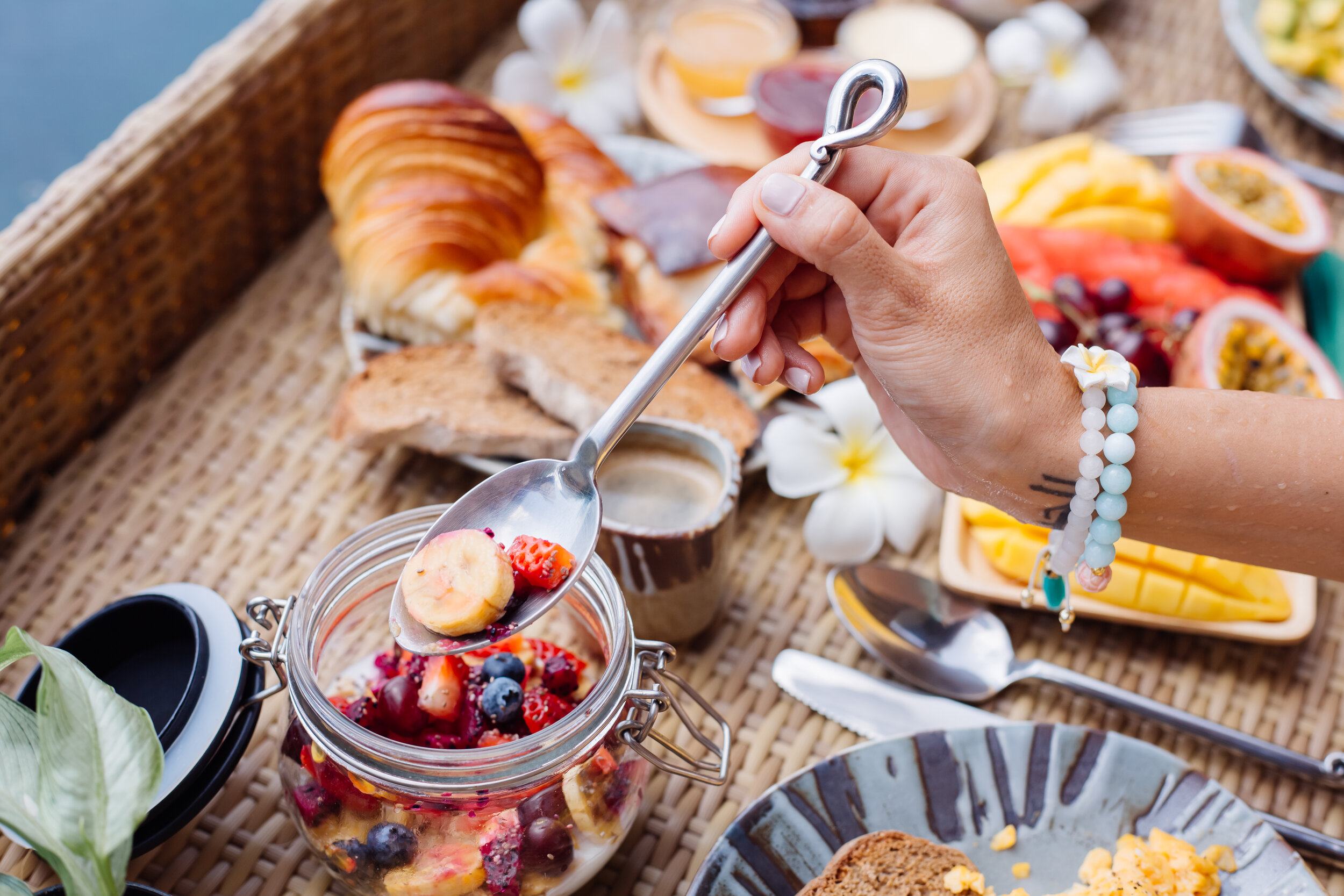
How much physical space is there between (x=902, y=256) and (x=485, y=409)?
1.97 ft

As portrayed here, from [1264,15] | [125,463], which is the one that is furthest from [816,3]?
[125,463]

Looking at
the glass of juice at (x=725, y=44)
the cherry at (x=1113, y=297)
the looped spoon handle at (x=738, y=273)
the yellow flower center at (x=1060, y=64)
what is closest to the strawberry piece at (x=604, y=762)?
the looped spoon handle at (x=738, y=273)

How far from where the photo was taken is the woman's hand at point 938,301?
81 centimetres

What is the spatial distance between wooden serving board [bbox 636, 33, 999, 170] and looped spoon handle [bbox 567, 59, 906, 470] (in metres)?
0.84


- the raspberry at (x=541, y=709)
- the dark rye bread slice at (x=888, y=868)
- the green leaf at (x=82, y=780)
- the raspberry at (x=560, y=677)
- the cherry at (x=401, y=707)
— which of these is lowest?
the dark rye bread slice at (x=888, y=868)

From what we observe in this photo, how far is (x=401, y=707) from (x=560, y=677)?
141 mm

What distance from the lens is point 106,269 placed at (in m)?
1.26

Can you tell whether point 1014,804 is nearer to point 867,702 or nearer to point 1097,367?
point 867,702

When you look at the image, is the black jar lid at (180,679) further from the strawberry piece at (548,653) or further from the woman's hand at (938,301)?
the woman's hand at (938,301)

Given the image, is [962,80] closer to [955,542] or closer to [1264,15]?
[1264,15]

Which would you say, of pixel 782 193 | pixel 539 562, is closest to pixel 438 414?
pixel 539 562

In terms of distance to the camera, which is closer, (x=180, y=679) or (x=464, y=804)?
(x=464, y=804)

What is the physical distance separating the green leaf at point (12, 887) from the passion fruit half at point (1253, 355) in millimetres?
1256

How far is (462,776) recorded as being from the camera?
747 mm
